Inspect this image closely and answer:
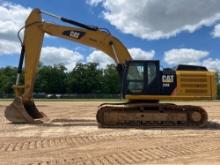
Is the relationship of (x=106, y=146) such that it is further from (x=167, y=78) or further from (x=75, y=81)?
(x=75, y=81)

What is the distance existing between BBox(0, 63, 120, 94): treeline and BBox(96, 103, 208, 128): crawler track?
264 ft

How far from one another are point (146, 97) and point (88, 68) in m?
89.5

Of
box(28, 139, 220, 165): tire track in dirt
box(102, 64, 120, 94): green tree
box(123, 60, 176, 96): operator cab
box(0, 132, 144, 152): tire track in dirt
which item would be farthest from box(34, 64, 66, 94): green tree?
box(28, 139, 220, 165): tire track in dirt

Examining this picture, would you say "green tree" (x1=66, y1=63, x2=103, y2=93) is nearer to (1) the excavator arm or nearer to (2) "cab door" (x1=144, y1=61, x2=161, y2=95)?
(1) the excavator arm

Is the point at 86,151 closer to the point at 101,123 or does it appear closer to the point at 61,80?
the point at 101,123

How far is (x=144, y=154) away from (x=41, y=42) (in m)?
10.2

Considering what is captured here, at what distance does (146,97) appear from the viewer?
16938 mm

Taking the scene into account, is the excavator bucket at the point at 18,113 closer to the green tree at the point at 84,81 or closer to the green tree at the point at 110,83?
the green tree at the point at 110,83

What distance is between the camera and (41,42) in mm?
18953

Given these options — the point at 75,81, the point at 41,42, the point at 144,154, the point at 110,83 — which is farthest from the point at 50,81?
the point at 144,154

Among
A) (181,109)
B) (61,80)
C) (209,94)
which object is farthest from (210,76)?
(61,80)

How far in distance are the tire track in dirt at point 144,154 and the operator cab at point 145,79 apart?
17.2ft

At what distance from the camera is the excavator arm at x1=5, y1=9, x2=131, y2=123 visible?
18594 mm

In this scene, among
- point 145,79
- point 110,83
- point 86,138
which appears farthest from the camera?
point 110,83
